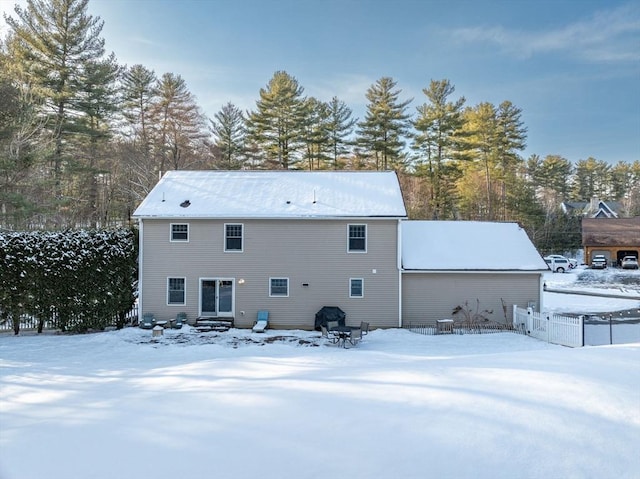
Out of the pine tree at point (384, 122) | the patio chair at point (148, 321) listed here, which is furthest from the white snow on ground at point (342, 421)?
the pine tree at point (384, 122)

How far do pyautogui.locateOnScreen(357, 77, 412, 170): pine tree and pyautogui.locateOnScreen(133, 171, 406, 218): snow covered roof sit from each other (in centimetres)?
1609

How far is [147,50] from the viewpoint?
18000 mm

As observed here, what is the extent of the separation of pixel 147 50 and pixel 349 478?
67.9 feet

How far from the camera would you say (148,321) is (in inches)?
581

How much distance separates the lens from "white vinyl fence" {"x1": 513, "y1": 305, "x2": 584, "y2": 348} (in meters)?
11.9

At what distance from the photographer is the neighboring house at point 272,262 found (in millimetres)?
15133

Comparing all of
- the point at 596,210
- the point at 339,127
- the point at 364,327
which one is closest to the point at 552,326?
the point at 364,327

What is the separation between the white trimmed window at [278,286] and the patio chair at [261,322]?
0.82 m

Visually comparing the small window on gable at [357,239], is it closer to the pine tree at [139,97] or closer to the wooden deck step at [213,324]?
the wooden deck step at [213,324]

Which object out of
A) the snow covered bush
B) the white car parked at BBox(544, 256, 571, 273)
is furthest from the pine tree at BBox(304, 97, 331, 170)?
the white car parked at BBox(544, 256, 571, 273)

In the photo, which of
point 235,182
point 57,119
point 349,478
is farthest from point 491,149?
point 349,478

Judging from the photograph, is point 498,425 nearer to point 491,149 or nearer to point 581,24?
point 581,24

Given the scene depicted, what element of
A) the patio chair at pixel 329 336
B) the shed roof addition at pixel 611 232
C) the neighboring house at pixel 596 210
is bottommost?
the patio chair at pixel 329 336

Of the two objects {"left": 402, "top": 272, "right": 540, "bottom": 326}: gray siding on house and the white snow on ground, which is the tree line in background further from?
{"left": 402, "top": 272, "right": 540, "bottom": 326}: gray siding on house
